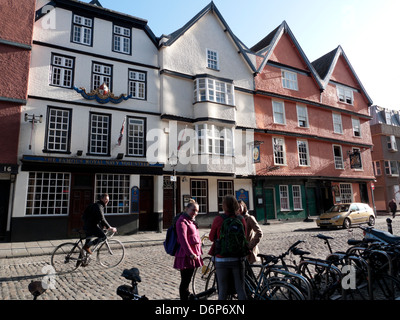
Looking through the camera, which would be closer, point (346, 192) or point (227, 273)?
point (227, 273)

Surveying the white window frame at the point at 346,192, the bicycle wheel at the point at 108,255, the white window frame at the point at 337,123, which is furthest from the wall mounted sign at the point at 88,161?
the white window frame at the point at 337,123

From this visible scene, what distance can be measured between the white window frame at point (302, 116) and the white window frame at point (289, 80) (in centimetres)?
180

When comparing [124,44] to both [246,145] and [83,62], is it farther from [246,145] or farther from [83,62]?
[246,145]

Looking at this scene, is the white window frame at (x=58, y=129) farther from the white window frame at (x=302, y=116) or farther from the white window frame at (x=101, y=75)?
the white window frame at (x=302, y=116)

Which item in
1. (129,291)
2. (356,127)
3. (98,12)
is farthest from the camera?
(356,127)

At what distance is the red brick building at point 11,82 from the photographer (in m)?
12.9

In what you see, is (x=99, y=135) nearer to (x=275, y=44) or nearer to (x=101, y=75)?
(x=101, y=75)

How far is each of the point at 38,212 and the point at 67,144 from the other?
12.2 feet

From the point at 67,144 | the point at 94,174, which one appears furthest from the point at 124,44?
the point at 94,174

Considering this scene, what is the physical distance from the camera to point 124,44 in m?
17.2

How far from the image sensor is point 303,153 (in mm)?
23375

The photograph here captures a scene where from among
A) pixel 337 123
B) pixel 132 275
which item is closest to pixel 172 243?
pixel 132 275

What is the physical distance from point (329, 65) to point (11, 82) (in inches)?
1063

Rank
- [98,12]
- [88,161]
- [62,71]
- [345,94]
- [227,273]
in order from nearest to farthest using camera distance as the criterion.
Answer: [227,273]
[88,161]
[62,71]
[98,12]
[345,94]
